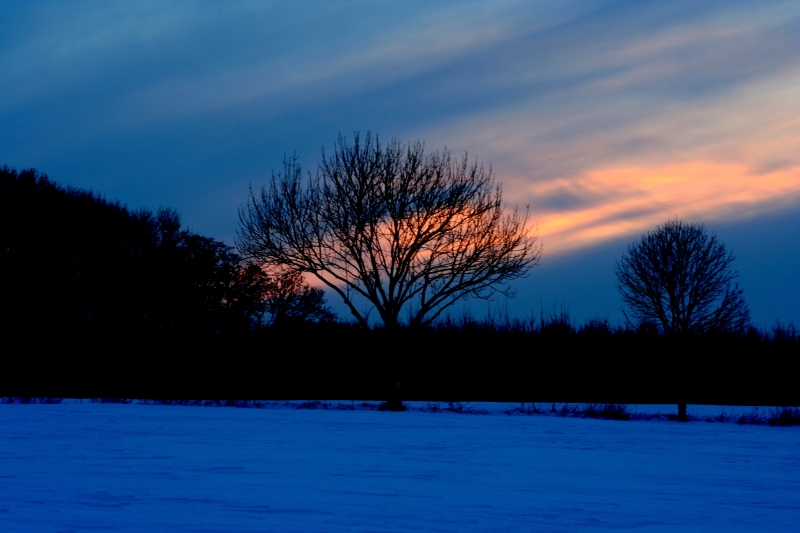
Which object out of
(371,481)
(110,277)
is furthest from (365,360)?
(371,481)

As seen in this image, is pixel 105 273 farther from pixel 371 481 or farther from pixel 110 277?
pixel 371 481

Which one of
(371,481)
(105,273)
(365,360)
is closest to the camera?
(371,481)

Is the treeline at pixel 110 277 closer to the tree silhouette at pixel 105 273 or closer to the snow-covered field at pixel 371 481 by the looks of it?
the tree silhouette at pixel 105 273

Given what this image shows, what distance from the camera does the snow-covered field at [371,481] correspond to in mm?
5793

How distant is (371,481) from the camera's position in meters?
7.82

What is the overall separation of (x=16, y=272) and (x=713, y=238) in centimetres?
2781

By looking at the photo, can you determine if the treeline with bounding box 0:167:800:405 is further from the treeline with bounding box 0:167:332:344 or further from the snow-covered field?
the snow-covered field

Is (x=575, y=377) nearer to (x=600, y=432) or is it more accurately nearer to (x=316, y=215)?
(x=316, y=215)

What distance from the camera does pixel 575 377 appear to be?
30578mm

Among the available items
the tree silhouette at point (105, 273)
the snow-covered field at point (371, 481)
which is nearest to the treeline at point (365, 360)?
the tree silhouette at point (105, 273)

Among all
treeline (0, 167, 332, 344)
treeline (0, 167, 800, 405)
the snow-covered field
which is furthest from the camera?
treeline (0, 167, 332, 344)

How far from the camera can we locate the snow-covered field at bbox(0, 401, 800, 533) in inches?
228

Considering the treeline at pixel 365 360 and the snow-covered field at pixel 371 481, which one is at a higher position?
the treeline at pixel 365 360

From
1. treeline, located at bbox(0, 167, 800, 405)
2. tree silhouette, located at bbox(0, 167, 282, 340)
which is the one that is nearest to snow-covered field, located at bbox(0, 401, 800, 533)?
treeline, located at bbox(0, 167, 800, 405)
